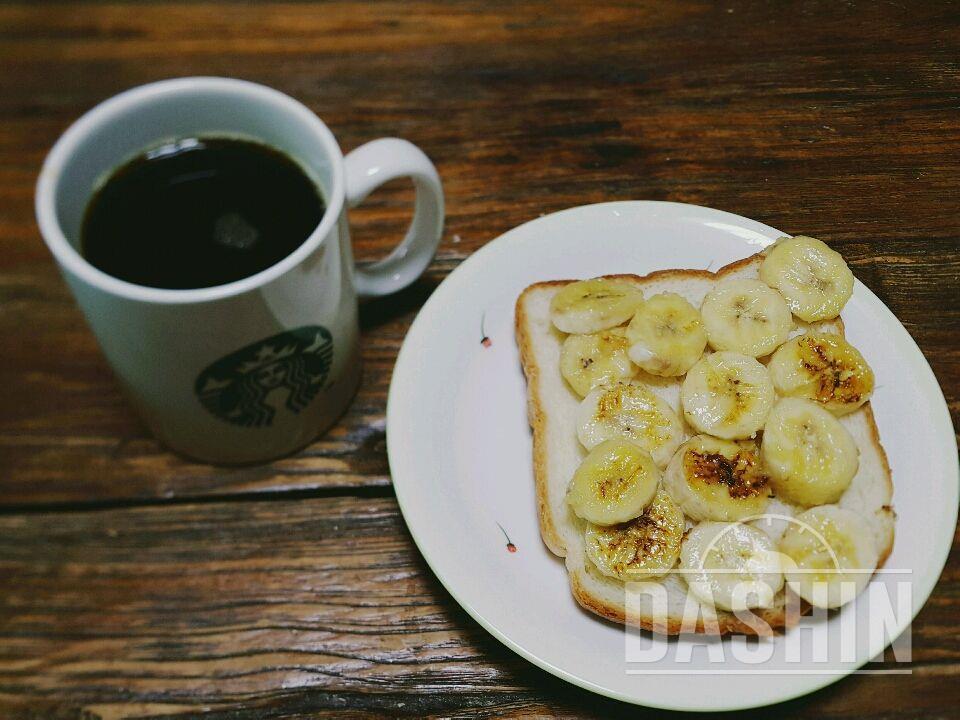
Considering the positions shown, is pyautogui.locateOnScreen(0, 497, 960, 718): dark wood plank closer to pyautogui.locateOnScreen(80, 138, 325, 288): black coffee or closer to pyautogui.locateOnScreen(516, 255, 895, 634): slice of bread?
A: pyautogui.locateOnScreen(516, 255, 895, 634): slice of bread

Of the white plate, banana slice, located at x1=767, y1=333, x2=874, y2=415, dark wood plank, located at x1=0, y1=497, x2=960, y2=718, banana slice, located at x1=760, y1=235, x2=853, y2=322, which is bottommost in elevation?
dark wood plank, located at x1=0, y1=497, x2=960, y2=718

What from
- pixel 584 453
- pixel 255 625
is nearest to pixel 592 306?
pixel 584 453

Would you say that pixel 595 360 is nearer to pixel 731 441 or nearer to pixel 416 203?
pixel 731 441

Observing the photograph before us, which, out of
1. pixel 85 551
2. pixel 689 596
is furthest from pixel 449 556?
pixel 85 551

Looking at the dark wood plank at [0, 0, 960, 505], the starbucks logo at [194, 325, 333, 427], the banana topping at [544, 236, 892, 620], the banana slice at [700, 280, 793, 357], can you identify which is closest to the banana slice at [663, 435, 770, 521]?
the banana topping at [544, 236, 892, 620]

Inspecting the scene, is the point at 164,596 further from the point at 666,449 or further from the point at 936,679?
the point at 936,679

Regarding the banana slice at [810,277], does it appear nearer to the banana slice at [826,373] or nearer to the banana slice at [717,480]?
the banana slice at [826,373]
